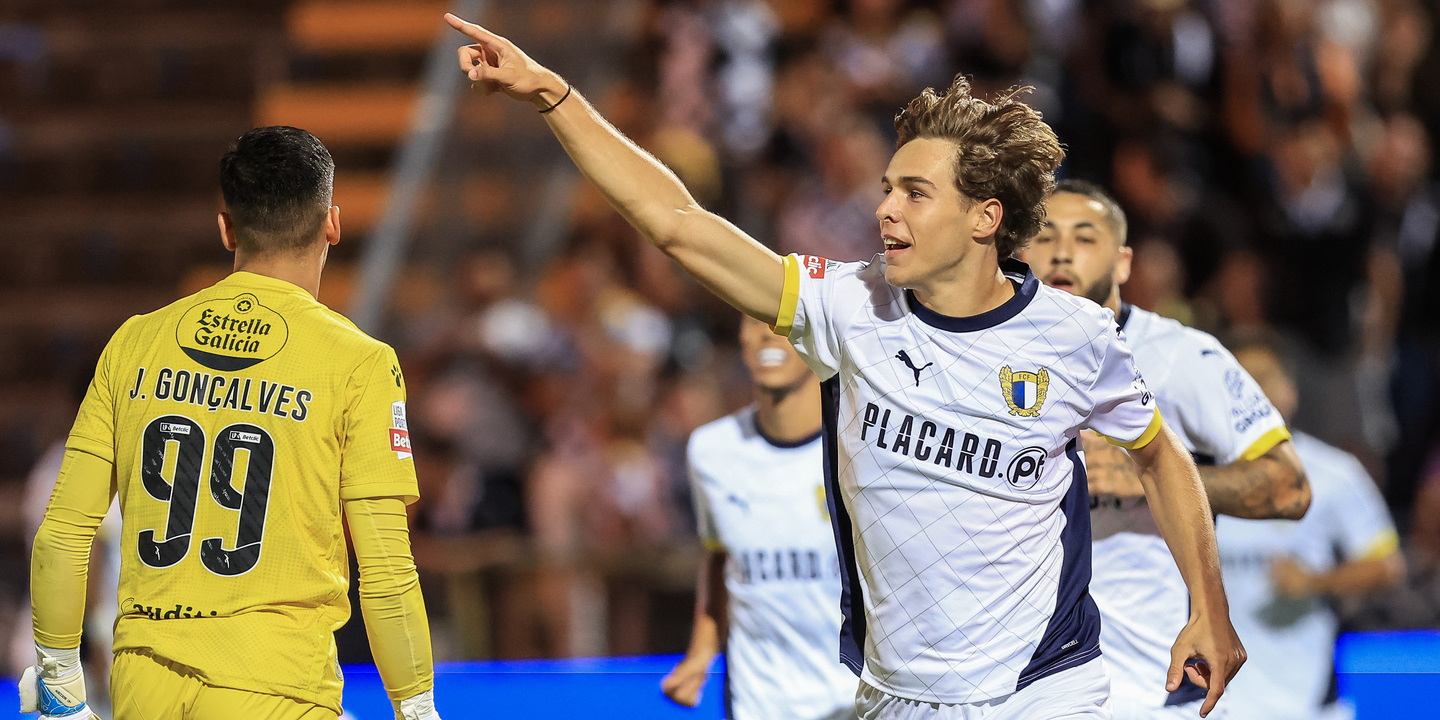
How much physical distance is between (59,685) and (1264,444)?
3.24 m

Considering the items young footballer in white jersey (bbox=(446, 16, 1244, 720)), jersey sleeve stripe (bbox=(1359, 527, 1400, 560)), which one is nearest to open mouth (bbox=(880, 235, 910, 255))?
young footballer in white jersey (bbox=(446, 16, 1244, 720))

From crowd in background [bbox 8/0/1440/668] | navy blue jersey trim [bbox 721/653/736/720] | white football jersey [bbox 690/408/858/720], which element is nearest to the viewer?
white football jersey [bbox 690/408/858/720]

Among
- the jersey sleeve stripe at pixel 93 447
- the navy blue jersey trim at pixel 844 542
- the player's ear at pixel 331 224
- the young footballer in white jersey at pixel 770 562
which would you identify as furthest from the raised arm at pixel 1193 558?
the jersey sleeve stripe at pixel 93 447

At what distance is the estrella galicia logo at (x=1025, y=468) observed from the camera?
11.5 feet

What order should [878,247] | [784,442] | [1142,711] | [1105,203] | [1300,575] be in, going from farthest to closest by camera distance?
1. [878,247]
2. [1300,575]
3. [784,442]
4. [1105,203]
5. [1142,711]

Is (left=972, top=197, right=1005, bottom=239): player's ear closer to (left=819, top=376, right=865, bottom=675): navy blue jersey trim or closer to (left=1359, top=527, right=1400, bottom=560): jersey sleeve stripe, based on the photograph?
(left=819, top=376, right=865, bottom=675): navy blue jersey trim

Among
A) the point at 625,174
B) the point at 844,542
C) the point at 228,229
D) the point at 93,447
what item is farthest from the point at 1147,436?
the point at 93,447

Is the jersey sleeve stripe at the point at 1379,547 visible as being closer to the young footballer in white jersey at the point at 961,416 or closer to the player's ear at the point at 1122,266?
the player's ear at the point at 1122,266

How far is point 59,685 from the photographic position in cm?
323

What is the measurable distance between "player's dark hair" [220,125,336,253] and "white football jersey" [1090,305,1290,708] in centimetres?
244

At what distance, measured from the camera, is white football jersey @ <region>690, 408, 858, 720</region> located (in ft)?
16.3

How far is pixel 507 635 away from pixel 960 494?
510cm

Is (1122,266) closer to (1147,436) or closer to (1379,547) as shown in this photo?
(1147,436)

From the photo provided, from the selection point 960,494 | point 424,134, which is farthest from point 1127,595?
point 424,134
